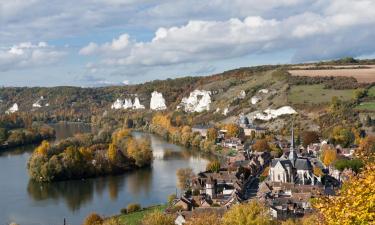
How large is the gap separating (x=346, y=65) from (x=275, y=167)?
158 feet

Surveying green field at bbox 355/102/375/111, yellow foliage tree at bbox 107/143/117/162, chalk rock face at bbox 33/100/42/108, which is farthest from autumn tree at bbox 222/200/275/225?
chalk rock face at bbox 33/100/42/108

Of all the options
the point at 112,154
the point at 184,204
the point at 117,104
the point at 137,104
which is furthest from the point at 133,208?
the point at 117,104

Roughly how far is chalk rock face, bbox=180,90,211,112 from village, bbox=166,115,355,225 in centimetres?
3157

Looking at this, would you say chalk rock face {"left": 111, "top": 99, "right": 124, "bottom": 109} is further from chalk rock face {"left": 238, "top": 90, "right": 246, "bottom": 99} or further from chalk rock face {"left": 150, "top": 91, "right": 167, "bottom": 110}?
chalk rock face {"left": 238, "top": 90, "right": 246, "bottom": 99}

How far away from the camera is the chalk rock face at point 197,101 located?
78.6 meters

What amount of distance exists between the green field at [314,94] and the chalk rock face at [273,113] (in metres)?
1.81

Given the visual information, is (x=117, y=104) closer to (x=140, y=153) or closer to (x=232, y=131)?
(x=232, y=131)

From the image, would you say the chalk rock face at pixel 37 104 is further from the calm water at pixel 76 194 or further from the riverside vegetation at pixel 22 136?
the calm water at pixel 76 194

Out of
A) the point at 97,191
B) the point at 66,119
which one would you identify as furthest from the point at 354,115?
the point at 66,119

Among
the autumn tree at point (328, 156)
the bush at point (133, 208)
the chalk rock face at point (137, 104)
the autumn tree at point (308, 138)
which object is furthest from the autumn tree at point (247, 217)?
the chalk rock face at point (137, 104)

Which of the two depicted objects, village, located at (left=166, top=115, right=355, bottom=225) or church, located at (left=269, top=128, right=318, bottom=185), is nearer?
village, located at (left=166, top=115, right=355, bottom=225)

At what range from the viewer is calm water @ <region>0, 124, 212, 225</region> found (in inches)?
981

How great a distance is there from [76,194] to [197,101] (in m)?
53.0

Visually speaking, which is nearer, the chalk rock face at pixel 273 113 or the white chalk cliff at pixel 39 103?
the chalk rock face at pixel 273 113
